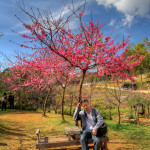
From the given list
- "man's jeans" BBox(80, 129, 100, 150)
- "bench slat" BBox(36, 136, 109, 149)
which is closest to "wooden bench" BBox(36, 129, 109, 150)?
"bench slat" BBox(36, 136, 109, 149)

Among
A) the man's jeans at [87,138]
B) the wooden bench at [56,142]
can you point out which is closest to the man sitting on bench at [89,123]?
the man's jeans at [87,138]

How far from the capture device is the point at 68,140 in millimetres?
3545

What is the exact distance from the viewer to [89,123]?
3572 millimetres

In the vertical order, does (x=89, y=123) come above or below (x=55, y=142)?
above

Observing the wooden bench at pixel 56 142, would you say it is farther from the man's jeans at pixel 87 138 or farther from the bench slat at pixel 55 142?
the man's jeans at pixel 87 138

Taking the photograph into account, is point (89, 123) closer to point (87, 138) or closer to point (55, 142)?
point (87, 138)

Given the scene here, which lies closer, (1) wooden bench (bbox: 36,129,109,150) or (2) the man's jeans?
(2) the man's jeans

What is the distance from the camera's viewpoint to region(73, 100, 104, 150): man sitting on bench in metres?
3.28

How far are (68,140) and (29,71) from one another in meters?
10.1

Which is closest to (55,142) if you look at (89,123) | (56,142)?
(56,142)

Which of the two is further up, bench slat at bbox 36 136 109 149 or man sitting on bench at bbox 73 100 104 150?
man sitting on bench at bbox 73 100 104 150

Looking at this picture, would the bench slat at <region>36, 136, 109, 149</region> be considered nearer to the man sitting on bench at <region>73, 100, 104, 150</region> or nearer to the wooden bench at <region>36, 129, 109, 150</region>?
the wooden bench at <region>36, 129, 109, 150</region>

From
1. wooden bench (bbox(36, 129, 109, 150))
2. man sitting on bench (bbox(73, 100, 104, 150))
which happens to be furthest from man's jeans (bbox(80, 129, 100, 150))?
wooden bench (bbox(36, 129, 109, 150))

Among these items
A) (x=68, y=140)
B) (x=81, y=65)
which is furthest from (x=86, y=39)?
(x=68, y=140)
